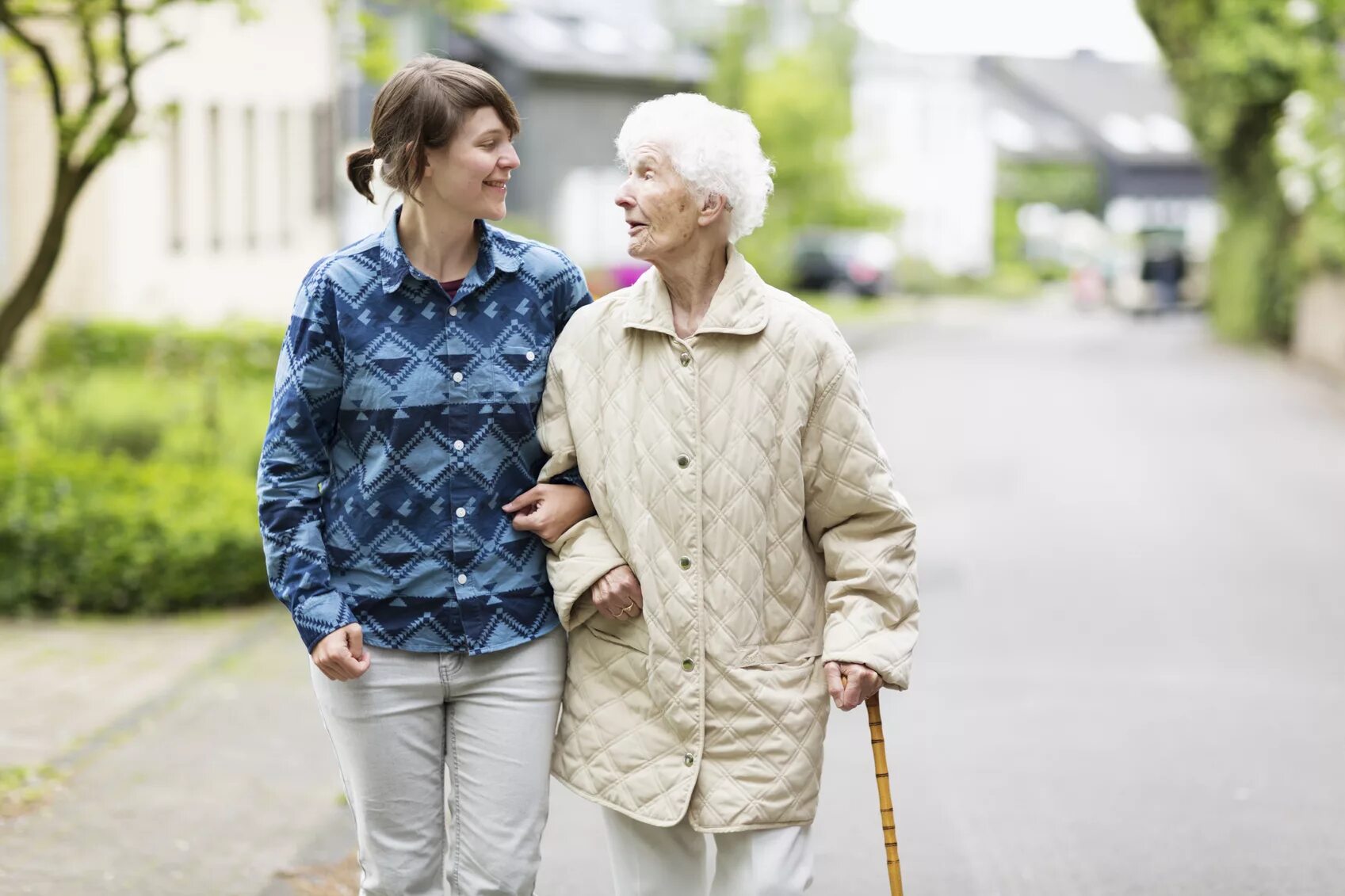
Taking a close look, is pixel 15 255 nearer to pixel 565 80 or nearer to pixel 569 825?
pixel 569 825

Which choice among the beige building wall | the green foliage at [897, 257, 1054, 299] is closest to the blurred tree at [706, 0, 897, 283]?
the green foliage at [897, 257, 1054, 299]

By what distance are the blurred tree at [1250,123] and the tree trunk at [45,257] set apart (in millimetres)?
16702

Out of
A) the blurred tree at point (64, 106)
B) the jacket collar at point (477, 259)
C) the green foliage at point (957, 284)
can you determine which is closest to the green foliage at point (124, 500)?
the blurred tree at point (64, 106)

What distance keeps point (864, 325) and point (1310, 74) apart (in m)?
13.9

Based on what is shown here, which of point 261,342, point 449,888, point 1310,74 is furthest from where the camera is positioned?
point 1310,74

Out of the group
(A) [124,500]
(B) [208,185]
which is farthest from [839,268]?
(A) [124,500]

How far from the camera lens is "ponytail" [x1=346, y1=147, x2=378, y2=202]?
360 centimetres

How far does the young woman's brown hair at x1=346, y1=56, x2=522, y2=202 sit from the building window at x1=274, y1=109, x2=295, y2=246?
21.7m

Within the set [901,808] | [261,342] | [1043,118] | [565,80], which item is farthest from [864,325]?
[1043,118]

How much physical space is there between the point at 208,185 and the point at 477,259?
761 inches

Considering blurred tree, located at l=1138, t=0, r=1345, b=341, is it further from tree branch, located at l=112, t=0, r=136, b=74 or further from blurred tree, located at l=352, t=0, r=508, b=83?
tree branch, located at l=112, t=0, r=136, b=74

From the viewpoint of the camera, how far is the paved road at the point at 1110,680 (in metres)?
5.74

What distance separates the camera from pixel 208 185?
22.1m

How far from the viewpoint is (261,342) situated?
17.4 metres
